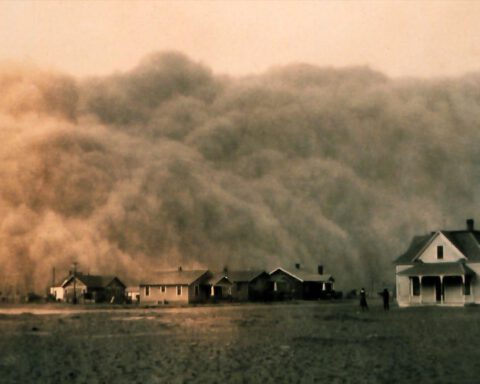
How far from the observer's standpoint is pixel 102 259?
78.7m

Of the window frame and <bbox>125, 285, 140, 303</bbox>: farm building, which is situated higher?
the window frame

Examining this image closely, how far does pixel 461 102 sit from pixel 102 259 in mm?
43028

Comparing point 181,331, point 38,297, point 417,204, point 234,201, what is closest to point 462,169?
point 417,204

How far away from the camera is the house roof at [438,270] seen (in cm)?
4478

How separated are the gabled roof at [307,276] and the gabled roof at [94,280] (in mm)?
17971

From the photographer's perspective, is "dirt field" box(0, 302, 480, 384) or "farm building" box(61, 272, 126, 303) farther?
"farm building" box(61, 272, 126, 303)

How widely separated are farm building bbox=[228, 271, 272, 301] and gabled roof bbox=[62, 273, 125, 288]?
15.0 meters

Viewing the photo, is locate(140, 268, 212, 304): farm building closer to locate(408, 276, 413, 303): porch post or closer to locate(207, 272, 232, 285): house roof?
locate(207, 272, 232, 285): house roof

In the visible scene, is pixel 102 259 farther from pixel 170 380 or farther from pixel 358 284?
pixel 170 380

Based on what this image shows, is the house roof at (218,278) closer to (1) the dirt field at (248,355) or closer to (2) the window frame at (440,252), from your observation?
(2) the window frame at (440,252)

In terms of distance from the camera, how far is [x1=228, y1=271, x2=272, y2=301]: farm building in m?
67.9

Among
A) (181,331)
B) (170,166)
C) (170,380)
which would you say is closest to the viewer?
(170,380)

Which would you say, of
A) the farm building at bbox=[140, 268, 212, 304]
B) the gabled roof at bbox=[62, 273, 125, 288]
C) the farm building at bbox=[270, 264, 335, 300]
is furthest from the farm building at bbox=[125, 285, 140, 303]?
the farm building at bbox=[270, 264, 335, 300]

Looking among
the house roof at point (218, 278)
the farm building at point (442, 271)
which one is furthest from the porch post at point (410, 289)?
the house roof at point (218, 278)
